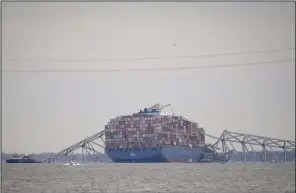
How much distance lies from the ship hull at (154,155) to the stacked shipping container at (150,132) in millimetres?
2132

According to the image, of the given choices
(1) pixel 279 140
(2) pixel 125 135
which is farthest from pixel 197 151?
(1) pixel 279 140

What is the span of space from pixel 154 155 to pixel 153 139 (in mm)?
9528

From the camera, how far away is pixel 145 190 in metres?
47.6

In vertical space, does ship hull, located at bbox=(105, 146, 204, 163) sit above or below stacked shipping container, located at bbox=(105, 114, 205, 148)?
below

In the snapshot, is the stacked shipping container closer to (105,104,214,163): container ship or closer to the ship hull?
(105,104,214,163): container ship

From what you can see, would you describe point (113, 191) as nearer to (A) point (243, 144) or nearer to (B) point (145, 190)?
(B) point (145, 190)

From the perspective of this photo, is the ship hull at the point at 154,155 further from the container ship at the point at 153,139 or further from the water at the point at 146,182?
the water at the point at 146,182

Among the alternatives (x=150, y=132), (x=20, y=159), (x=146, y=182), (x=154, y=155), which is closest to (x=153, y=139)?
(x=150, y=132)

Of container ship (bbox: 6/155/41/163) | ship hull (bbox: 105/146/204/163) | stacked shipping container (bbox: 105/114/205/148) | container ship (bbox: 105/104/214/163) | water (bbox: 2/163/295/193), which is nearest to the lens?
water (bbox: 2/163/295/193)

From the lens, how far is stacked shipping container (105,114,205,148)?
16962 cm

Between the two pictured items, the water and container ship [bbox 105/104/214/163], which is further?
container ship [bbox 105/104/214/163]

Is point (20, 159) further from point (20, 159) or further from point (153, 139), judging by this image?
point (153, 139)

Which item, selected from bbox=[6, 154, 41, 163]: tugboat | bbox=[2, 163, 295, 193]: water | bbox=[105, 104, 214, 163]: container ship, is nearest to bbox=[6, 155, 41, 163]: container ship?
bbox=[6, 154, 41, 163]: tugboat

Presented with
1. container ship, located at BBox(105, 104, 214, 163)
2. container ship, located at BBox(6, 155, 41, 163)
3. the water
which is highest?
container ship, located at BBox(105, 104, 214, 163)
